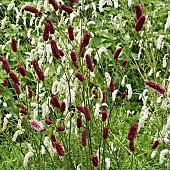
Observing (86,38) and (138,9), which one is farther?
(138,9)

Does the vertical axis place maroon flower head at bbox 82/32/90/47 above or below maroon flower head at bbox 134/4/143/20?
below

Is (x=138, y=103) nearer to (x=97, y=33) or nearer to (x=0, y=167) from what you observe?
(x=97, y=33)

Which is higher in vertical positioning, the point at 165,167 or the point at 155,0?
the point at 155,0

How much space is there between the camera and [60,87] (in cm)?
240

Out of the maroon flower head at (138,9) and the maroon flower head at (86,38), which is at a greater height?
the maroon flower head at (138,9)

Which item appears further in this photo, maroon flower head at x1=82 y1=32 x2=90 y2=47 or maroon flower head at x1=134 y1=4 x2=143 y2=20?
maroon flower head at x1=134 y1=4 x2=143 y2=20

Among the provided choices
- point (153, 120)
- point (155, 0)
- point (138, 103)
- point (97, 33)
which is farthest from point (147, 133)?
point (155, 0)

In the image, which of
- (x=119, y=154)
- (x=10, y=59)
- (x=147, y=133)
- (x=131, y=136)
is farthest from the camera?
(x=10, y=59)

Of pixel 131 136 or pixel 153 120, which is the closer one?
pixel 131 136

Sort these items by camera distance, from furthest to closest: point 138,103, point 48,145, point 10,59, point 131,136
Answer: point 10,59
point 138,103
point 48,145
point 131,136

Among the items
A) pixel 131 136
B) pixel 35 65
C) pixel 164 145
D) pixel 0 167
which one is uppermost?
pixel 35 65

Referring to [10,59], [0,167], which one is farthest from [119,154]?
[10,59]

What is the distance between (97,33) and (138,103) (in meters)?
0.89

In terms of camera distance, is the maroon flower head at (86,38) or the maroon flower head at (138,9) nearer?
the maroon flower head at (86,38)
